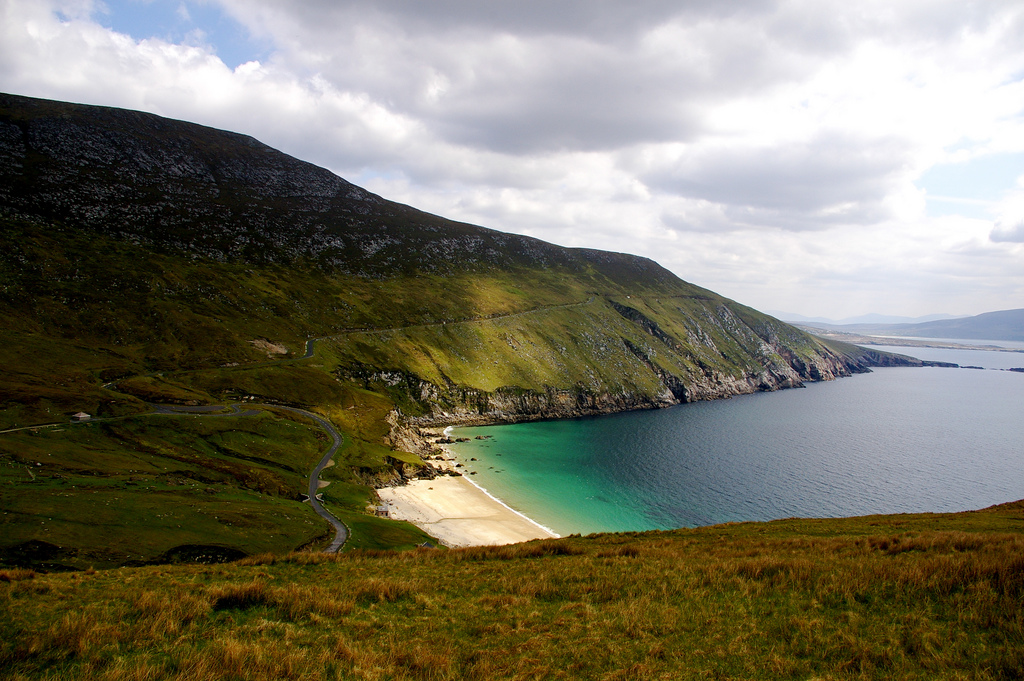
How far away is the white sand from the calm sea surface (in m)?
4.36

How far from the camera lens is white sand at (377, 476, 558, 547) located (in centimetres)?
6288

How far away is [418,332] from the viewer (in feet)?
474

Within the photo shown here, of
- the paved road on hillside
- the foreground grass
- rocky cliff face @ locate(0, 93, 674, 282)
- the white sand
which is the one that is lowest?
the white sand

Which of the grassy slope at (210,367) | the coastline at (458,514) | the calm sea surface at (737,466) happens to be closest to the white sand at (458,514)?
the coastline at (458,514)

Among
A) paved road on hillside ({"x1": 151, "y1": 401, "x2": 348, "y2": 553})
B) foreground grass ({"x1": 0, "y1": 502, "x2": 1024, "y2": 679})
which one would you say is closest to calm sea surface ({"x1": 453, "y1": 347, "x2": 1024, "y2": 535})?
paved road on hillside ({"x1": 151, "y1": 401, "x2": 348, "y2": 553})

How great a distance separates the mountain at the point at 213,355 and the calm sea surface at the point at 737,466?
65.5ft

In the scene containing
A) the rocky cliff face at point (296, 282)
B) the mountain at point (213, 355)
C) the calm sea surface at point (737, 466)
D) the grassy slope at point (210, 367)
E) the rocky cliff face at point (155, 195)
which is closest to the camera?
the grassy slope at point (210, 367)

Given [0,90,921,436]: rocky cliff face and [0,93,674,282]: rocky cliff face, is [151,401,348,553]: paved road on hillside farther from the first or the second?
[0,93,674,282]: rocky cliff face

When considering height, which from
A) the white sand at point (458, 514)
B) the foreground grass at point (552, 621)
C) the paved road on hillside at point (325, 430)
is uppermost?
the foreground grass at point (552, 621)

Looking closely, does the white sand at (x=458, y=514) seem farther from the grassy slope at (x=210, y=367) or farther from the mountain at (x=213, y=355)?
the grassy slope at (x=210, y=367)

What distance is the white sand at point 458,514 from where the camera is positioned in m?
62.9

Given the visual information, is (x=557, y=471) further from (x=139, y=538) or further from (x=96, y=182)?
(x=96, y=182)

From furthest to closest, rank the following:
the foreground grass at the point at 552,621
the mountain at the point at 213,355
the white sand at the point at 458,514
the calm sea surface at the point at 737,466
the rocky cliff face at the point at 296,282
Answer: the rocky cliff face at the point at 296,282, the calm sea surface at the point at 737,466, the white sand at the point at 458,514, the mountain at the point at 213,355, the foreground grass at the point at 552,621

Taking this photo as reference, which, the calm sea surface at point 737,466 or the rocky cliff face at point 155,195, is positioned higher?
the rocky cliff face at point 155,195
